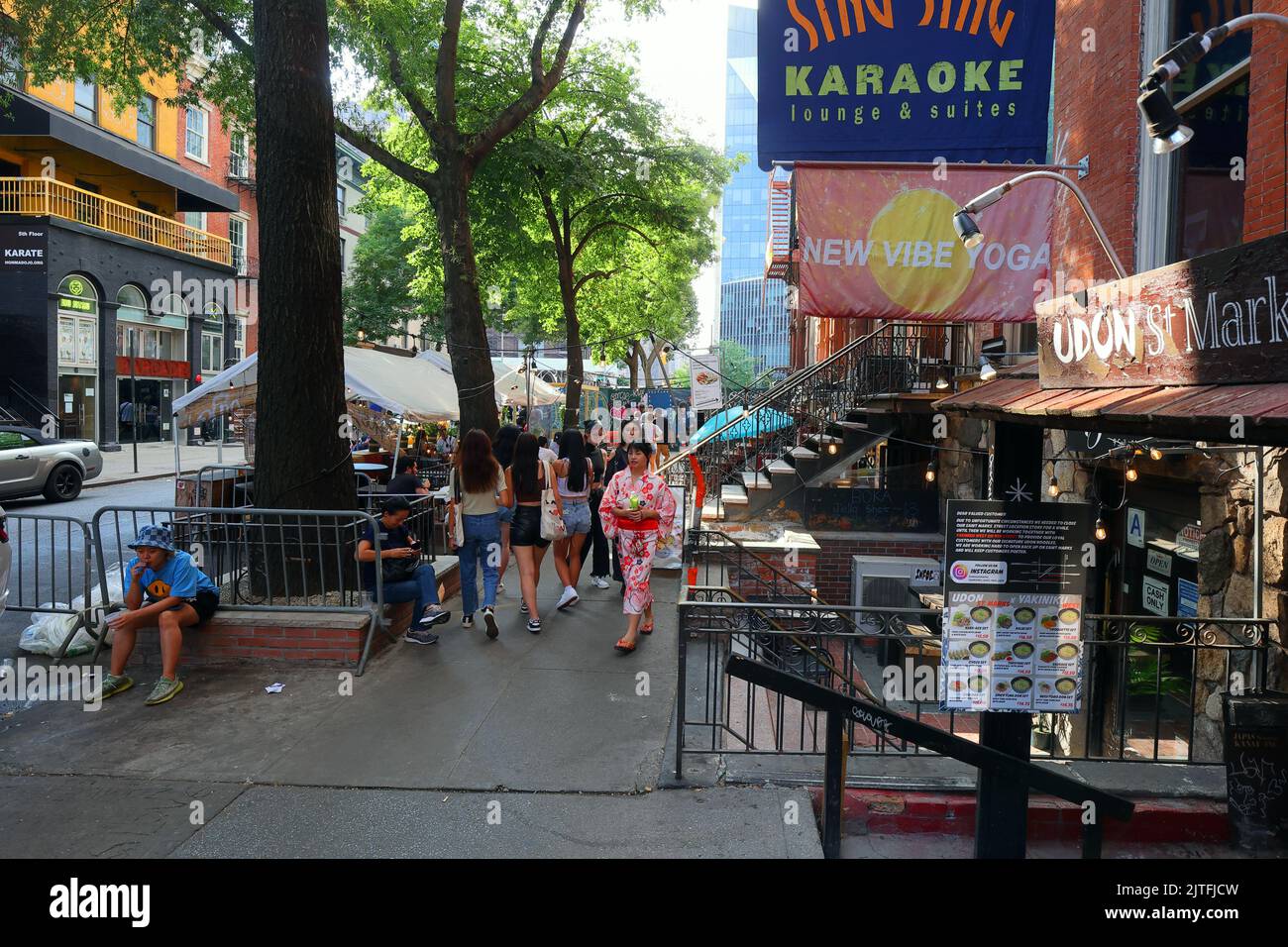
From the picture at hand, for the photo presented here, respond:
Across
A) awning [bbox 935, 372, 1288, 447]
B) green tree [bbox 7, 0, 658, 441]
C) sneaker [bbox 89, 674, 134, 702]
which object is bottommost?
sneaker [bbox 89, 674, 134, 702]

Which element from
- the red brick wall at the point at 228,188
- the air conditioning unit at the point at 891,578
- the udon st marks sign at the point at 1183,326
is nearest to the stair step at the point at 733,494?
the air conditioning unit at the point at 891,578

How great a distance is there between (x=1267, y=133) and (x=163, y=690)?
8.32 metres

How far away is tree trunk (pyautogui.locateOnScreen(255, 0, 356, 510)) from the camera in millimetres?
7363

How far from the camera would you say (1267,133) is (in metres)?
6.03

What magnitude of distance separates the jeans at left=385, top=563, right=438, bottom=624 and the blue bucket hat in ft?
5.27

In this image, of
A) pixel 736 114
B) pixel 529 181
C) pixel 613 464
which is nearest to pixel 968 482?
pixel 613 464

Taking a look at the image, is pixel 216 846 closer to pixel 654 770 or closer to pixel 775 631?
pixel 654 770

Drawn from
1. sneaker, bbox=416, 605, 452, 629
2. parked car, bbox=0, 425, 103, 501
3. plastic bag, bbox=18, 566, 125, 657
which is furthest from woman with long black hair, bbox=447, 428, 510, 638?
parked car, bbox=0, 425, 103, 501

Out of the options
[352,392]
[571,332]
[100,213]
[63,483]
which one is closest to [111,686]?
[352,392]

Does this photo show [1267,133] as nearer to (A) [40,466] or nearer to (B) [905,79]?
(B) [905,79]

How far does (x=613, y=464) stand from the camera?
11734mm

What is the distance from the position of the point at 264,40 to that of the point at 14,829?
6072 millimetres

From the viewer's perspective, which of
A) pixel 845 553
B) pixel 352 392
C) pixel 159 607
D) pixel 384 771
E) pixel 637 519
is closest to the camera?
pixel 384 771

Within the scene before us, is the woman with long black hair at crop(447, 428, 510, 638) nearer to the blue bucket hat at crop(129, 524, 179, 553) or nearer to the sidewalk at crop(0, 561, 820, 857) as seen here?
the sidewalk at crop(0, 561, 820, 857)
